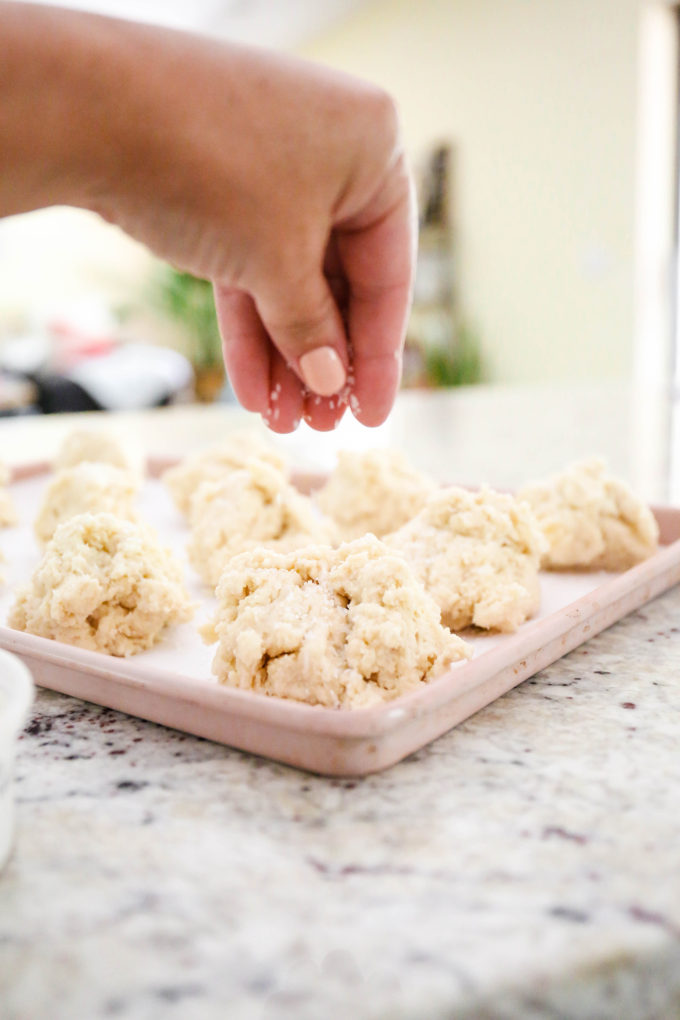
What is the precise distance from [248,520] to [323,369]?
14.7 inches

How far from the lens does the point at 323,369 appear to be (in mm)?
899

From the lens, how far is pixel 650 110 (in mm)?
4770

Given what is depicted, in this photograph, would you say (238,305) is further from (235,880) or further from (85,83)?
(235,880)

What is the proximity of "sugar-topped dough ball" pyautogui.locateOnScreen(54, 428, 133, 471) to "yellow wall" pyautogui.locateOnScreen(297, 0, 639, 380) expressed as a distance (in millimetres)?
3923

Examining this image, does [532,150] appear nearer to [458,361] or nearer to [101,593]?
[458,361]

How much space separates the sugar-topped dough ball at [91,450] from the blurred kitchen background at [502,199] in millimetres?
3853

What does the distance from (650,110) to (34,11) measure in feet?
15.8

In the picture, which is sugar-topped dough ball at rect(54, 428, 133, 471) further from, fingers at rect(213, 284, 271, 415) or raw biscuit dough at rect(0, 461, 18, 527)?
fingers at rect(213, 284, 271, 415)

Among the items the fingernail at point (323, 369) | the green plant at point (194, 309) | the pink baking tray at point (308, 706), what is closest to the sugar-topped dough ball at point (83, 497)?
the pink baking tray at point (308, 706)

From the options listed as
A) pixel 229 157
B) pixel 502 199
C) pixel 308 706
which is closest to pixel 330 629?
pixel 308 706

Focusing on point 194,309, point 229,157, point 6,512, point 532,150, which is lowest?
point 6,512

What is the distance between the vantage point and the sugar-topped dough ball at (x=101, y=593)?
91 centimetres

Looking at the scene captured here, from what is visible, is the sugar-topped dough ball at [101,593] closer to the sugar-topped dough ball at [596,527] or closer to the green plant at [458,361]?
the sugar-topped dough ball at [596,527]

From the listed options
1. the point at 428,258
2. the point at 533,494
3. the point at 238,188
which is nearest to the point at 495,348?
the point at 428,258
